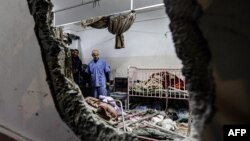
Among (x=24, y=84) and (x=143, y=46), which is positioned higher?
(x=143, y=46)

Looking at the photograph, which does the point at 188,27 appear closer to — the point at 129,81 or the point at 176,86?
the point at 176,86

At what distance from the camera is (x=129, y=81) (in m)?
4.10

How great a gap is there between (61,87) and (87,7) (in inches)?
145

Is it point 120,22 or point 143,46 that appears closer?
point 120,22

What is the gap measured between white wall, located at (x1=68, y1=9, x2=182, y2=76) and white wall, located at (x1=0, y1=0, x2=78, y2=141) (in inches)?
126

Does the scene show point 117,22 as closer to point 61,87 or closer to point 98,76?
point 98,76

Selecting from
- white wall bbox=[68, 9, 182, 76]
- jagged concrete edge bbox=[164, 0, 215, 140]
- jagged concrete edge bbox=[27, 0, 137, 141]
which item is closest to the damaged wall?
jagged concrete edge bbox=[164, 0, 215, 140]

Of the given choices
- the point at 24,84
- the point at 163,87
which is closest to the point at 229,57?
the point at 24,84

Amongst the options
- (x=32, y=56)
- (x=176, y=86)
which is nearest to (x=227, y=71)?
(x=32, y=56)

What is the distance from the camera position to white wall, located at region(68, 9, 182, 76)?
4289mm

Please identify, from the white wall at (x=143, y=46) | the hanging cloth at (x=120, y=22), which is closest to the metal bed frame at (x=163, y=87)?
the white wall at (x=143, y=46)

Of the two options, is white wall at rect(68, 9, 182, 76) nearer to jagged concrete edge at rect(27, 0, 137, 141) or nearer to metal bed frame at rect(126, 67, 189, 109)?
metal bed frame at rect(126, 67, 189, 109)

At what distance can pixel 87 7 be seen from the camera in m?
4.24

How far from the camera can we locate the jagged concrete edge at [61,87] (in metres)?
0.73
